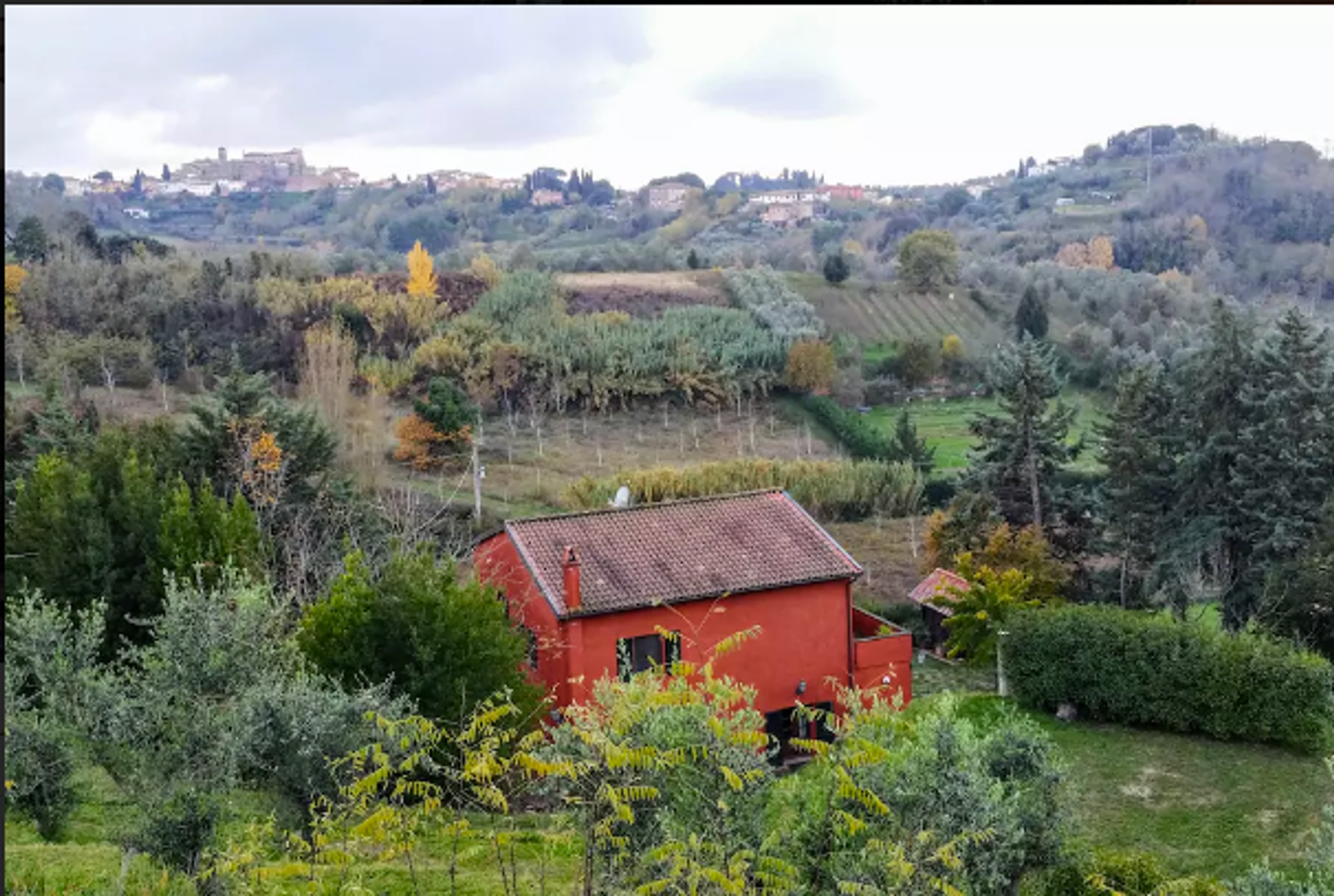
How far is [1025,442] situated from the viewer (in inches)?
951

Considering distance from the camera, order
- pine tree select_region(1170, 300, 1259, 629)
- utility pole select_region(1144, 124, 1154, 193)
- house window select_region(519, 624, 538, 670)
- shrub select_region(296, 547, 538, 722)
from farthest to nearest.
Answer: utility pole select_region(1144, 124, 1154, 193)
pine tree select_region(1170, 300, 1259, 629)
house window select_region(519, 624, 538, 670)
shrub select_region(296, 547, 538, 722)

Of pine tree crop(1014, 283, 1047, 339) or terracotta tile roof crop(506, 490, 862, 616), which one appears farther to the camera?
pine tree crop(1014, 283, 1047, 339)

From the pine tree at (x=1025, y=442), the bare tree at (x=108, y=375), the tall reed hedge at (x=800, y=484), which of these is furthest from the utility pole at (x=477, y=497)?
the bare tree at (x=108, y=375)

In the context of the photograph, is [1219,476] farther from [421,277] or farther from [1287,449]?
[421,277]

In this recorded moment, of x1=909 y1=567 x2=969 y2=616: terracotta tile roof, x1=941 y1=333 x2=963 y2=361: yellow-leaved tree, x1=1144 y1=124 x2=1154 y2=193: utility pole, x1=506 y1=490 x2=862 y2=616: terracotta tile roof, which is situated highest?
x1=1144 y1=124 x2=1154 y2=193: utility pole

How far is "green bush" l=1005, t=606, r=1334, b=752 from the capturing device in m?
16.1

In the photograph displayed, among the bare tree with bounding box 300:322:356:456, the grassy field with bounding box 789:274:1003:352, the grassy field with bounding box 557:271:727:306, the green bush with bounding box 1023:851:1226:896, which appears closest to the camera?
the green bush with bounding box 1023:851:1226:896

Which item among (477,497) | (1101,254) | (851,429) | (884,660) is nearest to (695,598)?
(884,660)

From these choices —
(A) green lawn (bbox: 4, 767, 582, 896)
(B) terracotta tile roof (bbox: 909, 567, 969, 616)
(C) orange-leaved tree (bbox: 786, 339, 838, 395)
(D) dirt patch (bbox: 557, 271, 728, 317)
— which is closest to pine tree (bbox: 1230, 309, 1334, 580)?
(B) terracotta tile roof (bbox: 909, 567, 969, 616)

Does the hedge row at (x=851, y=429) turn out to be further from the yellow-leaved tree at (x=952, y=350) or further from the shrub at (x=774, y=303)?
the yellow-leaved tree at (x=952, y=350)

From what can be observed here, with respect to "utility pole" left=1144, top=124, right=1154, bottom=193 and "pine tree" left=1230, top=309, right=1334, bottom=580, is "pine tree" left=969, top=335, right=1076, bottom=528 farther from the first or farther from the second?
"utility pole" left=1144, top=124, right=1154, bottom=193

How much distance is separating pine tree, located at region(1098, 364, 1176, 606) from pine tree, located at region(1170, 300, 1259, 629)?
1.53 feet

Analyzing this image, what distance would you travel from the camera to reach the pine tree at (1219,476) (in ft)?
74.5

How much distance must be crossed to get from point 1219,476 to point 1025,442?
399cm
